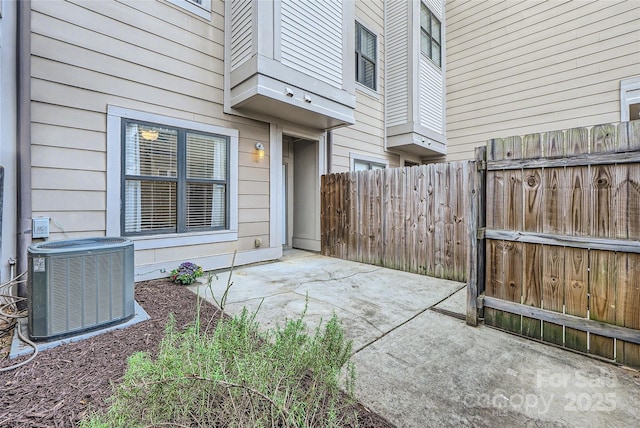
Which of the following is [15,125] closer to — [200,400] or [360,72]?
[200,400]

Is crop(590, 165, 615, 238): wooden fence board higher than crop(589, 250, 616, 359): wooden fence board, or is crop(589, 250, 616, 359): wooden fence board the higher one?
crop(590, 165, 615, 238): wooden fence board

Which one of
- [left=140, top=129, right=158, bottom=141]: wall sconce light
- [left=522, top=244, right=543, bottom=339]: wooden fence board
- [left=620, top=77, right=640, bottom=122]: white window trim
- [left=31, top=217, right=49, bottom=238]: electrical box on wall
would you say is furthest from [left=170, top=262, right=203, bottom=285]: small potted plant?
[left=620, top=77, right=640, bottom=122]: white window trim

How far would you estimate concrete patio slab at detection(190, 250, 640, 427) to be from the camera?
5.20 feet

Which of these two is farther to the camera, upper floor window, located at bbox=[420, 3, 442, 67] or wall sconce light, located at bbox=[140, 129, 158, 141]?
upper floor window, located at bbox=[420, 3, 442, 67]

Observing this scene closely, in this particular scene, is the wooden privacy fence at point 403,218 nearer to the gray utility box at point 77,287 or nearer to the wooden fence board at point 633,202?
the wooden fence board at point 633,202

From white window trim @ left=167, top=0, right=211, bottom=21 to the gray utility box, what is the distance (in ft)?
12.6

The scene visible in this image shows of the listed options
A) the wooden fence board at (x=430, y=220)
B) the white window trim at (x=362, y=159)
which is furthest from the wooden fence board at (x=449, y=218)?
the white window trim at (x=362, y=159)

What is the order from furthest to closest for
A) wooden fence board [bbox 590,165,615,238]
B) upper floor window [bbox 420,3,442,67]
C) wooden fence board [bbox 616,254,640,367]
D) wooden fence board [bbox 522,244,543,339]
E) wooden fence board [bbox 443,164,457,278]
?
upper floor window [bbox 420,3,442,67] → wooden fence board [bbox 443,164,457,278] → wooden fence board [bbox 522,244,543,339] → wooden fence board [bbox 590,165,615,238] → wooden fence board [bbox 616,254,640,367]

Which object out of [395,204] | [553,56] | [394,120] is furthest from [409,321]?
[553,56]

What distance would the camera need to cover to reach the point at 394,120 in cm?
765

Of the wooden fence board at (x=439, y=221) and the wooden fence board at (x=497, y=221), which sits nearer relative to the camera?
the wooden fence board at (x=497, y=221)

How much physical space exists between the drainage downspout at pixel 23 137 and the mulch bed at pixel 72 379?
5.55 ft

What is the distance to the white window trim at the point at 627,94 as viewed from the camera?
5.48 meters

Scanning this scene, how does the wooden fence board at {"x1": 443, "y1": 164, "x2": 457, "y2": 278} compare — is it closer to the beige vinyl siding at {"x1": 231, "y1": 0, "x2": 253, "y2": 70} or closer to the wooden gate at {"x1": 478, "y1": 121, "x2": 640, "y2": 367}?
the wooden gate at {"x1": 478, "y1": 121, "x2": 640, "y2": 367}
